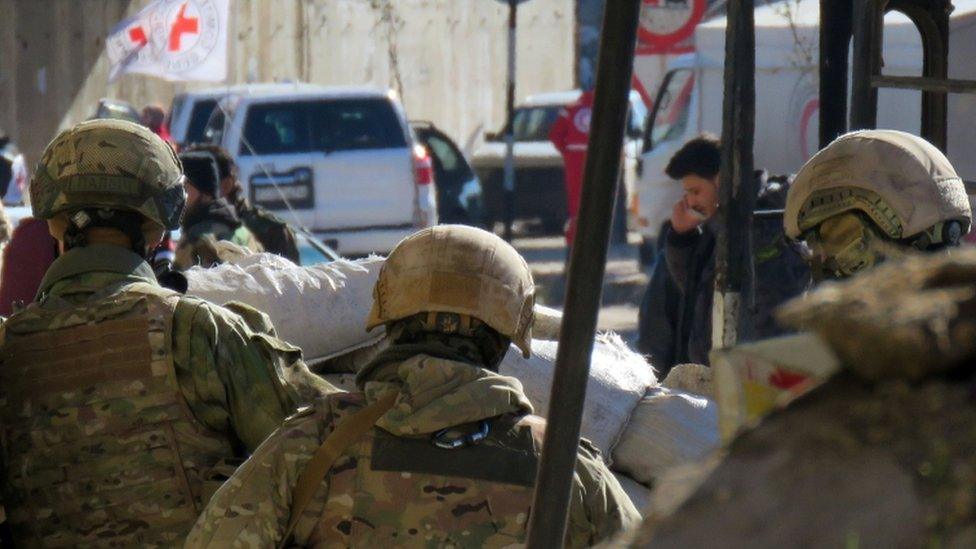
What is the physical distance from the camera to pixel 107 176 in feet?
11.3

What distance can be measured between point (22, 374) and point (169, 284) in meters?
0.42

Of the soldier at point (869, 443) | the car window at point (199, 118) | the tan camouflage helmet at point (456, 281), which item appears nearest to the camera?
the soldier at point (869, 443)

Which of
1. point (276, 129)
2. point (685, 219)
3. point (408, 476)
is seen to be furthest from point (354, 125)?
point (408, 476)

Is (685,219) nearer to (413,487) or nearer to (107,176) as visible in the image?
(107,176)

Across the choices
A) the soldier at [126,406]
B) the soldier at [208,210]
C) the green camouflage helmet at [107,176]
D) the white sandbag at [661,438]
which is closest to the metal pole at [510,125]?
the soldier at [208,210]

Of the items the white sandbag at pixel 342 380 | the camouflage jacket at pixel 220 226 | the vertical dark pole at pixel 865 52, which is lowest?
the camouflage jacket at pixel 220 226

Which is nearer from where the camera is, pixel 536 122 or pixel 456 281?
pixel 456 281

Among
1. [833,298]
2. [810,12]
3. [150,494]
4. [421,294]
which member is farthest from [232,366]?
[810,12]

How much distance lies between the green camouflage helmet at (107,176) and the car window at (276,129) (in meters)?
10.6

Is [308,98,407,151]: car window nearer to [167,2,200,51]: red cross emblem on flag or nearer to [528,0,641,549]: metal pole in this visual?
[167,2,200,51]: red cross emblem on flag

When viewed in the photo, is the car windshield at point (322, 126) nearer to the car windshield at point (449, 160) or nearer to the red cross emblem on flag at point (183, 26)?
the red cross emblem on flag at point (183, 26)

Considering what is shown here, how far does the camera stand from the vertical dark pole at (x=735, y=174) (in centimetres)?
433

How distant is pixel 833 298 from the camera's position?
3.01 ft

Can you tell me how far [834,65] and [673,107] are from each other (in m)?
10.5
